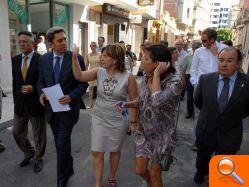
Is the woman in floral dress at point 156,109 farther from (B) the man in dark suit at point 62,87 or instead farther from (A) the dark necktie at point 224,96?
(B) the man in dark suit at point 62,87

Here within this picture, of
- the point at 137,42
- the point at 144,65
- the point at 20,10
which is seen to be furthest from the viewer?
the point at 137,42

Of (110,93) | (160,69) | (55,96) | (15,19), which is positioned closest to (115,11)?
(15,19)

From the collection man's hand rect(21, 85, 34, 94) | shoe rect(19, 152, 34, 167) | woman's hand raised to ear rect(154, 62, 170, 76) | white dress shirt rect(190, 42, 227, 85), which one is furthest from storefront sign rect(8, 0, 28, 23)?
woman's hand raised to ear rect(154, 62, 170, 76)

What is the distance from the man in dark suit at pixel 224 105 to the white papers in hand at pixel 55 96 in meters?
1.57

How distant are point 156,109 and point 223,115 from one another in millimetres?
873

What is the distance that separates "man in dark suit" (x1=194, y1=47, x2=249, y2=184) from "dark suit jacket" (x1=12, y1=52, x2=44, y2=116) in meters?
2.07

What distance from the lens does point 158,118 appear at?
2469 millimetres

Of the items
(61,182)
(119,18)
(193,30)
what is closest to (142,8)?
(119,18)

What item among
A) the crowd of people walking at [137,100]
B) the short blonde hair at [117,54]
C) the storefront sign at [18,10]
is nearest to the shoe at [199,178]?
the crowd of people walking at [137,100]

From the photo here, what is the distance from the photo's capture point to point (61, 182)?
3191 millimetres

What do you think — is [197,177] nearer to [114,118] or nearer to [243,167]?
[114,118]

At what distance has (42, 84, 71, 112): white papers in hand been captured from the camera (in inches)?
118

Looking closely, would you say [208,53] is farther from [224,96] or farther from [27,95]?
[27,95]

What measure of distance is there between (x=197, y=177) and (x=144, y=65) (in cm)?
187
